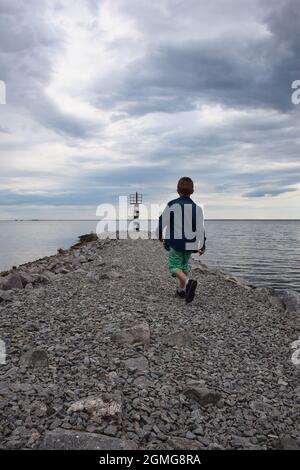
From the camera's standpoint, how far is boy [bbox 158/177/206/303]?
9.34m

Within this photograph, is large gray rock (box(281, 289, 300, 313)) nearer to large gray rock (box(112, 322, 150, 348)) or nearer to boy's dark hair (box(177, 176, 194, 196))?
boy's dark hair (box(177, 176, 194, 196))

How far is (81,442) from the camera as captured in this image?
3.90m

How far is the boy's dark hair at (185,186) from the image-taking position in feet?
30.5

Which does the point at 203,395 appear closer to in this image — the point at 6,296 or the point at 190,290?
the point at 190,290

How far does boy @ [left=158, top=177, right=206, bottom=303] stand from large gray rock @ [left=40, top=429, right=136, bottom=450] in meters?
5.61

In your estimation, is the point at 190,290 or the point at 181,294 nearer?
the point at 190,290

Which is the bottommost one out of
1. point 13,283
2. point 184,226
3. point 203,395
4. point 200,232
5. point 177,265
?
point 203,395

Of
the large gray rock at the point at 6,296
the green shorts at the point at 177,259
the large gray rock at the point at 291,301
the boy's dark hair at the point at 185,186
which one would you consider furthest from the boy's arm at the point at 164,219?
the large gray rock at the point at 291,301

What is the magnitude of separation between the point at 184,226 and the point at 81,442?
6.17 metres

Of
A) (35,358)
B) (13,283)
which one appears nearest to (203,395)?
(35,358)

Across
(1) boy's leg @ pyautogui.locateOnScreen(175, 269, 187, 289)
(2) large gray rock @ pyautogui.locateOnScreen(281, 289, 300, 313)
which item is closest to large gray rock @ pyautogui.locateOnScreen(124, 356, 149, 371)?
(1) boy's leg @ pyautogui.locateOnScreen(175, 269, 187, 289)

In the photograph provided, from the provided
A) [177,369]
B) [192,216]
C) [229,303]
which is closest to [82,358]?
[177,369]

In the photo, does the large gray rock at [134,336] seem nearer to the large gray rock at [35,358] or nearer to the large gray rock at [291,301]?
the large gray rock at [35,358]
